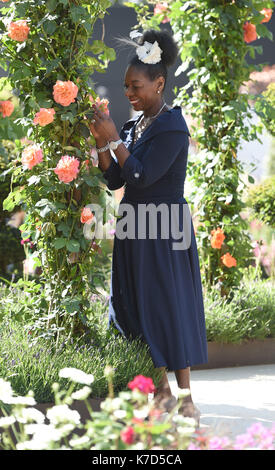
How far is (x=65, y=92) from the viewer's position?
2703 mm

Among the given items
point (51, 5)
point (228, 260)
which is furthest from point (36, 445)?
point (228, 260)

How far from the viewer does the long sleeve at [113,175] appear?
307cm

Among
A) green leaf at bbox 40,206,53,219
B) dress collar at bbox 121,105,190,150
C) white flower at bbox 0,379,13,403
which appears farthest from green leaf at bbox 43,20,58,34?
white flower at bbox 0,379,13,403

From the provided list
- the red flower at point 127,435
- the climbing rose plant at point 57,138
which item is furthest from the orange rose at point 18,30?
the red flower at point 127,435

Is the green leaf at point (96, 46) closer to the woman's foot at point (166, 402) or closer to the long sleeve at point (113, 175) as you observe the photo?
the long sleeve at point (113, 175)

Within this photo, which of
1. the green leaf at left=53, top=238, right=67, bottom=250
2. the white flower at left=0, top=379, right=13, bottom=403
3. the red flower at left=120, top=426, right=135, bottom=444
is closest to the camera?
the red flower at left=120, top=426, right=135, bottom=444

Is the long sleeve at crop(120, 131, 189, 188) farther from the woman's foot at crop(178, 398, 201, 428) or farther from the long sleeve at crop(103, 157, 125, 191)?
the woman's foot at crop(178, 398, 201, 428)

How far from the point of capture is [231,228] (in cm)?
470

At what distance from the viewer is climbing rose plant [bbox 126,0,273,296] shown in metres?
4.57

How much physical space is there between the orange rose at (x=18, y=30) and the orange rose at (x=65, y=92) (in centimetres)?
25

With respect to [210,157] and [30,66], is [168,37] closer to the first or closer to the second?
[30,66]

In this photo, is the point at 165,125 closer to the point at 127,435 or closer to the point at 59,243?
the point at 59,243
